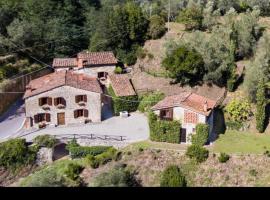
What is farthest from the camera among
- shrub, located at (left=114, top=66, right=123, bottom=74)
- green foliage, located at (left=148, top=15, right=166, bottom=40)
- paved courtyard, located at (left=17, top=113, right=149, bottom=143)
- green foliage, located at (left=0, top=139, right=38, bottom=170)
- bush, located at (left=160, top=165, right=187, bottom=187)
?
green foliage, located at (left=148, top=15, right=166, bottom=40)

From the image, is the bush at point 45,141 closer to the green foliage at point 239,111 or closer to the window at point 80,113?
the window at point 80,113

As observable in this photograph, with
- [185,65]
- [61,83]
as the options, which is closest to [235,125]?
[185,65]

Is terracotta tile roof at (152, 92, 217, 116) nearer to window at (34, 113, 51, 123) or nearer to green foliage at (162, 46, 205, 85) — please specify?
green foliage at (162, 46, 205, 85)

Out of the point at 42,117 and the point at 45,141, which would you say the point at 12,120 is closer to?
the point at 42,117

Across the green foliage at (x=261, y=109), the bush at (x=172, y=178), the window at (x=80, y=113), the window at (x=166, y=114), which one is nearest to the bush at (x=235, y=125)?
the green foliage at (x=261, y=109)

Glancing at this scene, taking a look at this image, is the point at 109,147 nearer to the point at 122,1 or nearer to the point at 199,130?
the point at 199,130

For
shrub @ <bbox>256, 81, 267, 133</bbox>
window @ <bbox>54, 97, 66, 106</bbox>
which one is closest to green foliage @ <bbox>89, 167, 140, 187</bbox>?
window @ <bbox>54, 97, 66, 106</bbox>

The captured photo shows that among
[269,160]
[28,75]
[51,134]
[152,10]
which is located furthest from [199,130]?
[152,10]
